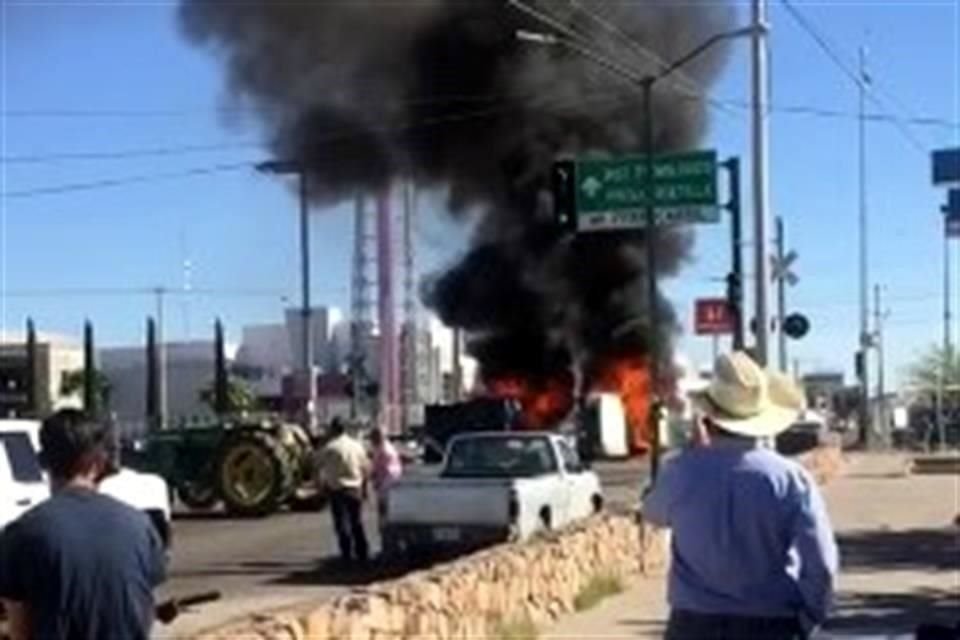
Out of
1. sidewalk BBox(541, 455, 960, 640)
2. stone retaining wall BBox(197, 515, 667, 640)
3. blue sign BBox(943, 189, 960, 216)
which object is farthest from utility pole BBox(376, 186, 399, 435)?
stone retaining wall BBox(197, 515, 667, 640)

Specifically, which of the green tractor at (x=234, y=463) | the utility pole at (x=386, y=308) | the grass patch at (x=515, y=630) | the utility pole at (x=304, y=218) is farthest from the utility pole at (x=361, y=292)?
the grass patch at (x=515, y=630)

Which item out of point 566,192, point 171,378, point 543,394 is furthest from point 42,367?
point 566,192

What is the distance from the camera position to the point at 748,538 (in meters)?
5.57

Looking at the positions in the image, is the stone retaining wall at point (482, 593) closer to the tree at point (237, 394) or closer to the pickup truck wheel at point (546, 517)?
the pickup truck wheel at point (546, 517)

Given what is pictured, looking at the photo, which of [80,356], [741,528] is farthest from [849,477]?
[80,356]

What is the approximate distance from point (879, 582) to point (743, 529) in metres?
12.4

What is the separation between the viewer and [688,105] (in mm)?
52438

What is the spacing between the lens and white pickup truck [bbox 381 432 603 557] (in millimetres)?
20609

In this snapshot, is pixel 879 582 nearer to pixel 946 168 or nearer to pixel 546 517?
pixel 546 517

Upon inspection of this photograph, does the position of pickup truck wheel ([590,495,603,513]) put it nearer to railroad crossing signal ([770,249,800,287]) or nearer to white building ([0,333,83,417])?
railroad crossing signal ([770,249,800,287])

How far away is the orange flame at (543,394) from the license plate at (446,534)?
33.2 m

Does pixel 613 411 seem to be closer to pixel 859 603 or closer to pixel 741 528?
pixel 859 603

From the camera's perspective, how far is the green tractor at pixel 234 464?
106 feet

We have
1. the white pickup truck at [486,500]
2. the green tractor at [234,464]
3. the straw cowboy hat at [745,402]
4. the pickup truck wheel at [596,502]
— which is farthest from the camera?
the green tractor at [234,464]
